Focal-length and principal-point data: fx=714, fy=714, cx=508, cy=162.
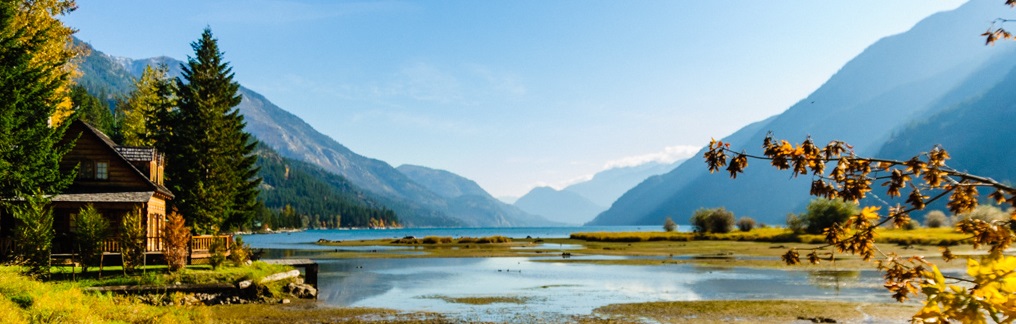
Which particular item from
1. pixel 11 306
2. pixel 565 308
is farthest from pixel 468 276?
pixel 11 306

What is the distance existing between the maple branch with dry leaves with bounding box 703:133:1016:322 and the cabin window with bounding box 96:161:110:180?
4343 cm

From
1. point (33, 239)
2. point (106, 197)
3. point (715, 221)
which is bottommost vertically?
point (715, 221)

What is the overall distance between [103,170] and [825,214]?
9603 cm

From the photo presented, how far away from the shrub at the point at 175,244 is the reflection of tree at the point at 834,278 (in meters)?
35.3

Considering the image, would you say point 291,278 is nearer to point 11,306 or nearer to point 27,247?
point 27,247

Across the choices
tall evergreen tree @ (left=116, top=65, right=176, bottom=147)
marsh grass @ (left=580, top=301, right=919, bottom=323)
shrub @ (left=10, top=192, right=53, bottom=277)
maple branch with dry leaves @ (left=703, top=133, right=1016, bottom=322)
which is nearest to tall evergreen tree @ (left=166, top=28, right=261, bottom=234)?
tall evergreen tree @ (left=116, top=65, right=176, bottom=147)

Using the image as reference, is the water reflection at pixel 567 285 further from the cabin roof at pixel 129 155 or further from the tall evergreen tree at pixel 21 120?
the tall evergreen tree at pixel 21 120

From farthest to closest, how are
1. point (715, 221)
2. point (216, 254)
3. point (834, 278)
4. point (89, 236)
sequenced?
1. point (715, 221)
2. point (834, 278)
3. point (216, 254)
4. point (89, 236)

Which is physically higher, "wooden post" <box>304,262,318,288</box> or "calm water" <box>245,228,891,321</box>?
"wooden post" <box>304,262,318,288</box>

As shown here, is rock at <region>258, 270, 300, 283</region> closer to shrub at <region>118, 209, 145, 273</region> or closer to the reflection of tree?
shrub at <region>118, 209, 145, 273</region>

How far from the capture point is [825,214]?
10619 centimetres

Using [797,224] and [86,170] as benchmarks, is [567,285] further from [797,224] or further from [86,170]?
[797,224]

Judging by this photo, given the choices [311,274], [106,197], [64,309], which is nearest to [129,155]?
[106,197]

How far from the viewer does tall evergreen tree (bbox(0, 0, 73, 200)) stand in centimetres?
2995
